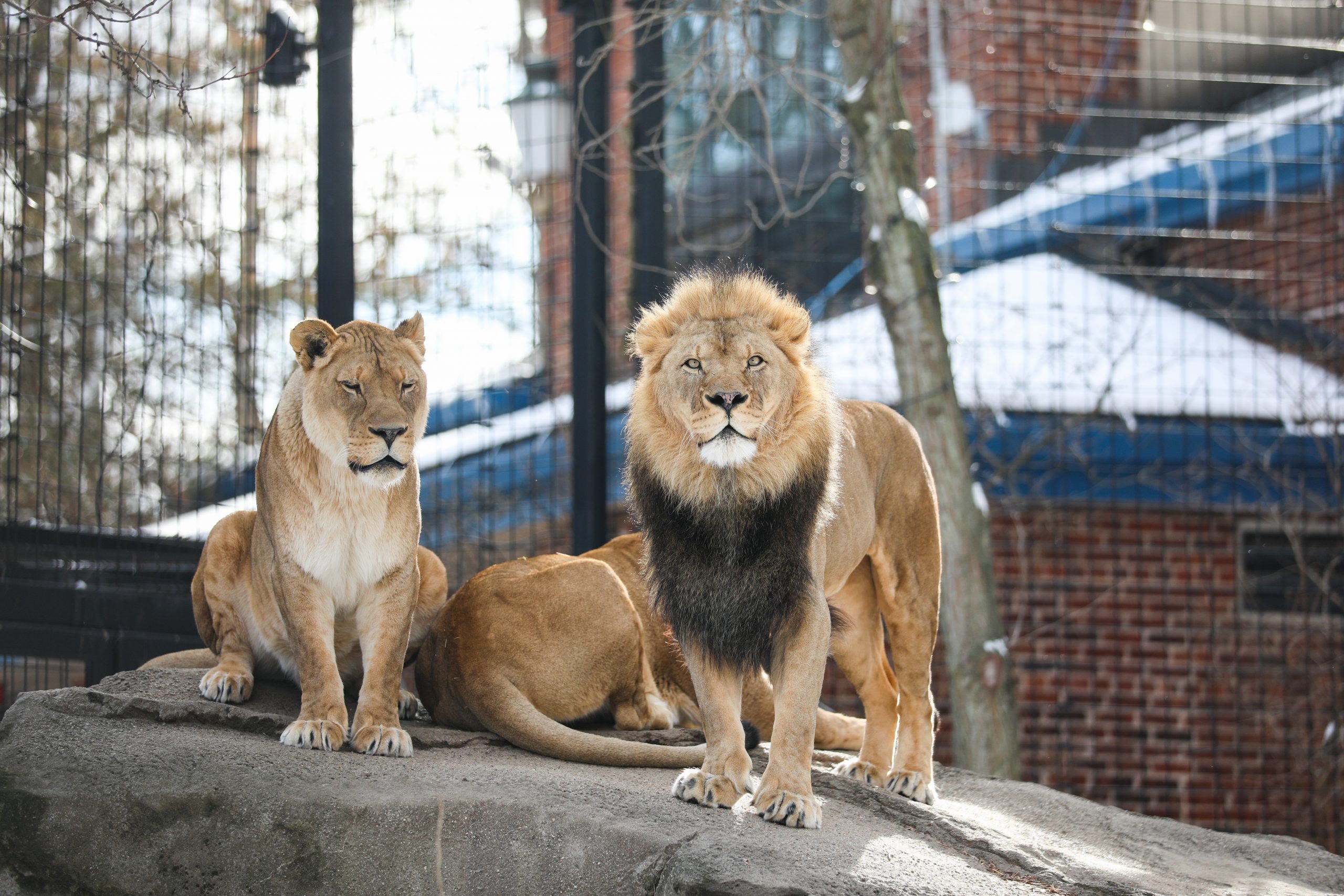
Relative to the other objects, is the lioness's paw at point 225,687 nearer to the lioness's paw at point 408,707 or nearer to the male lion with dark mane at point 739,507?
the lioness's paw at point 408,707

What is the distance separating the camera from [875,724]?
4590 mm

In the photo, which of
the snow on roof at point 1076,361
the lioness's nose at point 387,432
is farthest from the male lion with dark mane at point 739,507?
the snow on roof at point 1076,361

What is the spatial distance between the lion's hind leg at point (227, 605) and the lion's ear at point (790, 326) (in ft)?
6.23

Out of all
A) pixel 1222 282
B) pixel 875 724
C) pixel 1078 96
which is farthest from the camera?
pixel 1078 96

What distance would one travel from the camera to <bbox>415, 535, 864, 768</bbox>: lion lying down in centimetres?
415

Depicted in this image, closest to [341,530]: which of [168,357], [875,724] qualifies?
[875,724]

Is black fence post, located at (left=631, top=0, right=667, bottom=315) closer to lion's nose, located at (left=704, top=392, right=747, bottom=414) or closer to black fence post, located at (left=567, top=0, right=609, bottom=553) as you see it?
black fence post, located at (left=567, top=0, right=609, bottom=553)

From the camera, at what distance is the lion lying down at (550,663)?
4152 millimetres

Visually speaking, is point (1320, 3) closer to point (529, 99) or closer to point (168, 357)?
point (529, 99)

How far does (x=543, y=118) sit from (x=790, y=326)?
326cm

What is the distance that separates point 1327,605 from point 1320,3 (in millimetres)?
4986

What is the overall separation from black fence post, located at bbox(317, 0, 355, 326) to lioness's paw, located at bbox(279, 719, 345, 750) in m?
2.39

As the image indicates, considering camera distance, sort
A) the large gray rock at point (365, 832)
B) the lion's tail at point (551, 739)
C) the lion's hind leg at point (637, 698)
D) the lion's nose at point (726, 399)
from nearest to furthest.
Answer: the large gray rock at point (365, 832) < the lion's nose at point (726, 399) < the lion's tail at point (551, 739) < the lion's hind leg at point (637, 698)

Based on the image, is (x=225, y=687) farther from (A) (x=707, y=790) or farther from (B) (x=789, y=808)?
(B) (x=789, y=808)
